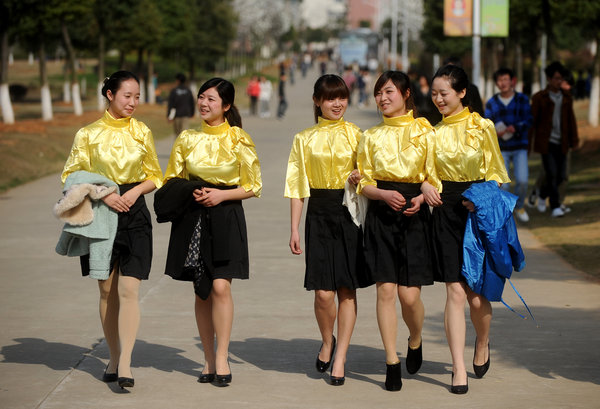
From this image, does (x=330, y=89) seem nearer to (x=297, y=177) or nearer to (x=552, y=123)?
(x=297, y=177)

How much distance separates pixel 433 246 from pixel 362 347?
1333 millimetres

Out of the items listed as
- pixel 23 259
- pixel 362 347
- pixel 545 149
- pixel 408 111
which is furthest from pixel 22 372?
pixel 545 149

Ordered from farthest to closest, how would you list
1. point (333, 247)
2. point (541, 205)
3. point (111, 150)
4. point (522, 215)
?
point (541, 205) < point (522, 215) < point (333, 247) < point (111, 150)

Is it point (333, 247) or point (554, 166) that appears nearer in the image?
point (333, 247)

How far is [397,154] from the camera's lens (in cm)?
601

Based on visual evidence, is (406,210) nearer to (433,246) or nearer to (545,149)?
(433,246)

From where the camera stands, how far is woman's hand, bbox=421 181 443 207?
5.91m

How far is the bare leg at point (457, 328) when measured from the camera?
5.94 m

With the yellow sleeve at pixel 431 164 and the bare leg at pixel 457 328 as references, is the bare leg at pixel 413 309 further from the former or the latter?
the yellow sleeve at pixel 431 164

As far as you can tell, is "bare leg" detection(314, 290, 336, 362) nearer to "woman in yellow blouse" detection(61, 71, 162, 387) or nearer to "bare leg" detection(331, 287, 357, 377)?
"bare leg" detection(331, 287, 357, 377)

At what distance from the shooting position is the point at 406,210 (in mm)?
5930

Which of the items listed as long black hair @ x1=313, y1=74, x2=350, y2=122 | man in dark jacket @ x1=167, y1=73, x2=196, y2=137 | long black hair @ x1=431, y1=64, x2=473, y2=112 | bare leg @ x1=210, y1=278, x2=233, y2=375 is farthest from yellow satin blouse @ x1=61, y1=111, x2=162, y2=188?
man in dark jacket @ x1=167, y1=73, x2=196, y2=137

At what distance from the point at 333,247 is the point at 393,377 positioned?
2.69 feet

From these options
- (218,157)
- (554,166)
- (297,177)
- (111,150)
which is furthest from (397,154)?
(554,166)
